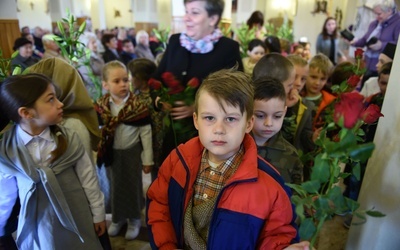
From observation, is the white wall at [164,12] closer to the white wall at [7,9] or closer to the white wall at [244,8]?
the white wall at [244,8]

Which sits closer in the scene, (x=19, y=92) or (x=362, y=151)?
(x=362, y=151)

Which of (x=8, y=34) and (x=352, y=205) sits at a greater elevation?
(x=8, y=34)

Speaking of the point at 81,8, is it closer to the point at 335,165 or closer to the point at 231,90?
the point at 231,90

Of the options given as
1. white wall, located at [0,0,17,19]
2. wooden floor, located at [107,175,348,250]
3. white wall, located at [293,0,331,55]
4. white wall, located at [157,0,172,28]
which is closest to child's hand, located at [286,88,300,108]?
wooden floor, located at [107,175,348,250]

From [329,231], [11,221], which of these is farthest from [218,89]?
[329,231]

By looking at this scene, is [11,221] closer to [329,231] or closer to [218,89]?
[218,89]

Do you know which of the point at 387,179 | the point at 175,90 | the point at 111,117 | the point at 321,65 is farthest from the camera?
the point at 321,65

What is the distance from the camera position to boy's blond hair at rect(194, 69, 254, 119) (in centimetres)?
108

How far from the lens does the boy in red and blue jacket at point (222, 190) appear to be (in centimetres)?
105

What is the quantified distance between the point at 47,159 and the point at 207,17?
1202mm

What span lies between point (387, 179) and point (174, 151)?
2.89ft

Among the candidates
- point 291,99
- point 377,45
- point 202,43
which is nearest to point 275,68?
point 291,99

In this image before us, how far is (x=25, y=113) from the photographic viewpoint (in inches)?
54.8

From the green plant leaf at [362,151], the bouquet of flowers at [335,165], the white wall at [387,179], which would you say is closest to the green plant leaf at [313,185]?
the bouquet of flowers at [335,165]
